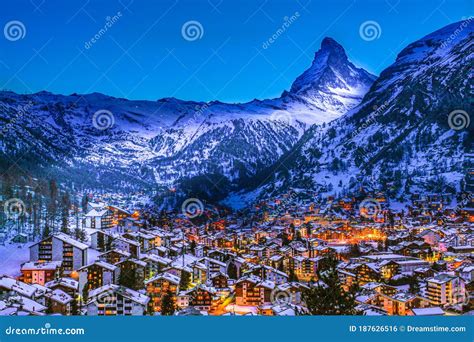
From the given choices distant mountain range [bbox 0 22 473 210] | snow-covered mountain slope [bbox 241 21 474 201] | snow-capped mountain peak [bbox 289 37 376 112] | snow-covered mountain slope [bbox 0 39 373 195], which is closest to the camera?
snow-covered mountain slope [bbox 0 39 373 195]

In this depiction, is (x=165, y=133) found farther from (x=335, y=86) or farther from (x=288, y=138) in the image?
(x=335, y=86)

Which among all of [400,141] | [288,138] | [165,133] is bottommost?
[400,141]

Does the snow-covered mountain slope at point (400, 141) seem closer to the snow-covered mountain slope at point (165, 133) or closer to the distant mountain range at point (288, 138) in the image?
the distant mountain range at point (288, 138)

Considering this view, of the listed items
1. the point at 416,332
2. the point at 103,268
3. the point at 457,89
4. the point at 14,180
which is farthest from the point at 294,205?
the point at 416,332

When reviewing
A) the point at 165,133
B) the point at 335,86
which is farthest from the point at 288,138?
the point at 165,133

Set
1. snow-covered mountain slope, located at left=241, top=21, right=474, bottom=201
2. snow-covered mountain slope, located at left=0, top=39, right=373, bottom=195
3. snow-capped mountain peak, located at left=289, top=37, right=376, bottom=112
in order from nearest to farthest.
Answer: snow-covered mountain slope, located at left=0, top=39, right=373, bottom=195 < snow-covered mountain slope, located at left=241, top=21, right=474, bottom=201 < snow-capped mountain peak, located at left=289, top=37, right=376, bottom=112

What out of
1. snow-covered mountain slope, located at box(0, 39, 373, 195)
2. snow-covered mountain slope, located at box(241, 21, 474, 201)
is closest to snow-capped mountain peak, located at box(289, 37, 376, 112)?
snow-covered mountain slope, located at box(0, 39, 373, 195)

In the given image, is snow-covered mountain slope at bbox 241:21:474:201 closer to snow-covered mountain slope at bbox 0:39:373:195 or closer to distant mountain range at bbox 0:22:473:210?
distant mountain range at bbox 0:22:473:210
